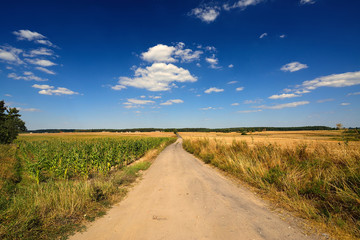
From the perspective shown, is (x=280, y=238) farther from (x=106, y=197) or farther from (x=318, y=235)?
(x=106, y=197)

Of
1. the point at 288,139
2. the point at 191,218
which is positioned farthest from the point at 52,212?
the point at 288,139

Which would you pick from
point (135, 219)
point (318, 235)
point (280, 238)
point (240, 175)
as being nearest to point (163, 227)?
point (135, 219)

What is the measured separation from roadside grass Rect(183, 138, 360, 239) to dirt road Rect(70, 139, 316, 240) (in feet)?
2.53

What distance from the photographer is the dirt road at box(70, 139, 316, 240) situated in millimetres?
3678

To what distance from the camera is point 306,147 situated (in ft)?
28.2

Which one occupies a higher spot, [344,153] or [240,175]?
[344,153]

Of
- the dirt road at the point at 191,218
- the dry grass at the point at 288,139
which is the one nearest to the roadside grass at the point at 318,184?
the dirt road at the point at 191,218

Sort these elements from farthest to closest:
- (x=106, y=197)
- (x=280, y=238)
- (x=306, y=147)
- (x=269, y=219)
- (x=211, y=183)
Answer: (x=306, y=147)
(x=211, y=183)
(x=106, y=197)
(x=269, y=219)
(x=280, y=238)

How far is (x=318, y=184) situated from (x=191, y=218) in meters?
4.57

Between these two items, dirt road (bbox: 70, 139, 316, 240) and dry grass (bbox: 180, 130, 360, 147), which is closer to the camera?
dirt road (bbox: 70, 139, 316, 240)

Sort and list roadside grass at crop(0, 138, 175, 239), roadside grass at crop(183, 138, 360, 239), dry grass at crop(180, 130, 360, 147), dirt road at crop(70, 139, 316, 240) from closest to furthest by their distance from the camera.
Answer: roadside grass at crop(0, 138, 175, 239) < dirt road at crop(70, 139, 316, 240) < roadside grass at crop(183, 138, 360, 239) < dry grass at crop(180, 130, 360, 147)

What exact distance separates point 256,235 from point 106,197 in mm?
5168

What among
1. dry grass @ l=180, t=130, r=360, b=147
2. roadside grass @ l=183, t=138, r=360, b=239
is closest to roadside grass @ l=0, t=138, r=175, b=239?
roadside grass @ l=183, t=138, r=360, b=239

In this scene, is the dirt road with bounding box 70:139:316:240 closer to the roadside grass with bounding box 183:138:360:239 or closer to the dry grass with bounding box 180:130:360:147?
the roadside grass with bounding box 183:138:360:239
